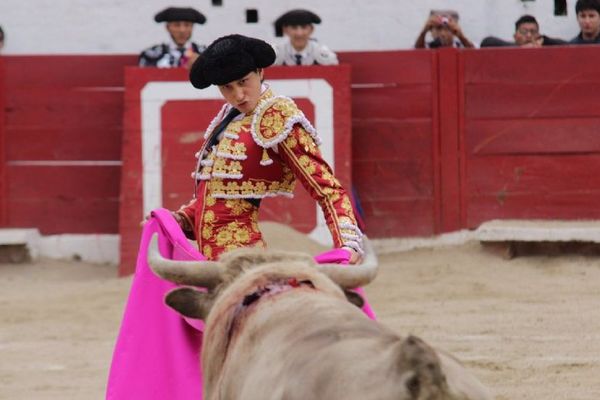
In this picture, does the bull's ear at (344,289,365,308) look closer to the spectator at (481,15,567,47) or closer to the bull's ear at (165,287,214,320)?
the bull's ear at (165,287,214,320)

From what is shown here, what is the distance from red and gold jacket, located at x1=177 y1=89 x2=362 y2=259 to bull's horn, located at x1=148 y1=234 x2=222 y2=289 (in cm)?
61

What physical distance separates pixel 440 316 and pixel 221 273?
3.55 m

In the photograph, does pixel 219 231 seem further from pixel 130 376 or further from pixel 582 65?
pixel 582 65

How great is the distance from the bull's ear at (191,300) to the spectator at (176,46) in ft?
15.6

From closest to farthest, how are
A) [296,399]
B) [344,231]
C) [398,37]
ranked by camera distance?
[296,399] < [344,231] < [398,37]

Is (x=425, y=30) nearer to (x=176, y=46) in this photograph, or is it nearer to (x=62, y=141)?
(x=176, y=46)

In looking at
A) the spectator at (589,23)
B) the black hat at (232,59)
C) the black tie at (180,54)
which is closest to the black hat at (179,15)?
the black tie at (180,54)

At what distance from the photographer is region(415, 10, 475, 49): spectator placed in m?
7.90

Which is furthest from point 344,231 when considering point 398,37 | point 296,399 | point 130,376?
point 398,37

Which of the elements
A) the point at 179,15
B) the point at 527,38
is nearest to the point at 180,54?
the point at 179,15

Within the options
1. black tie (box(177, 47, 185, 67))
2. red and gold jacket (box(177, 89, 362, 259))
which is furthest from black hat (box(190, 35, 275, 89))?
black tie (box(177, 47, 185, 67))

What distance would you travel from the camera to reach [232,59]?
3.28 m

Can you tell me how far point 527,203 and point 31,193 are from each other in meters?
2.52

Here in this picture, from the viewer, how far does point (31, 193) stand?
807 cm
